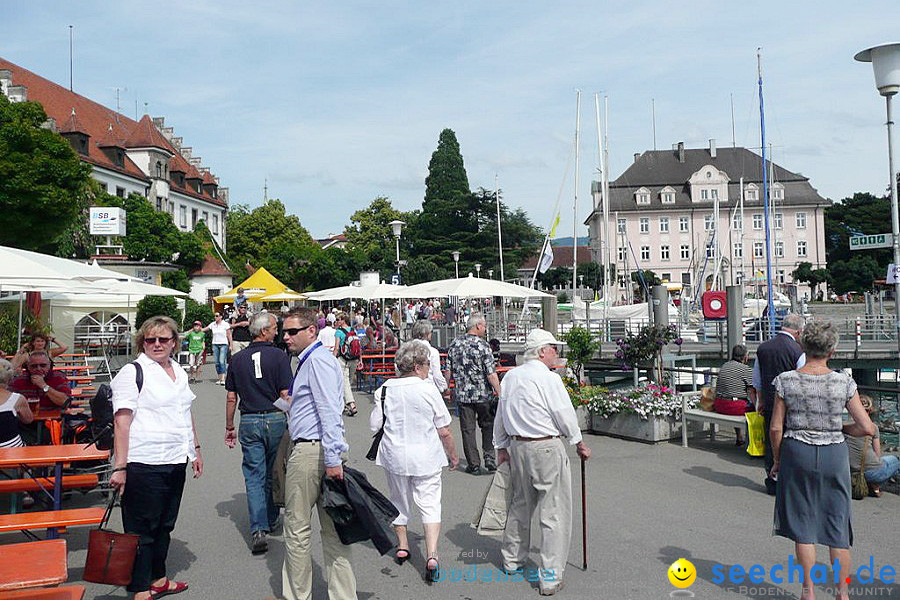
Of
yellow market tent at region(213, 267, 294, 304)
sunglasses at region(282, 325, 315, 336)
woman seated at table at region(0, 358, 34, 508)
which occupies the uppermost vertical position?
yellow market tent at region(213, 267, 294, 304)

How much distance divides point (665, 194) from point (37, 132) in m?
72.0

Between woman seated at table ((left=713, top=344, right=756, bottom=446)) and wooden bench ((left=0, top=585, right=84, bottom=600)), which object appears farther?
woman seated at table ((left=713, top=344, right=756, bottom=446))

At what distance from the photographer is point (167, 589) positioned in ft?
17.6

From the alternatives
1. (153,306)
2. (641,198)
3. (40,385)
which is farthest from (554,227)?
(641,198)

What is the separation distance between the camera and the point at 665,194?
3465 inches

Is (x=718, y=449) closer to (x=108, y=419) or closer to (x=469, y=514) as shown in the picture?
(x=469, y=514)

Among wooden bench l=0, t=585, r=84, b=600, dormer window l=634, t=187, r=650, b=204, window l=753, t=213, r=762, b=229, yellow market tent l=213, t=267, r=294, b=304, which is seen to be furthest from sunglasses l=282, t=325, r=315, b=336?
window l=753, t=213, r=762, b=229

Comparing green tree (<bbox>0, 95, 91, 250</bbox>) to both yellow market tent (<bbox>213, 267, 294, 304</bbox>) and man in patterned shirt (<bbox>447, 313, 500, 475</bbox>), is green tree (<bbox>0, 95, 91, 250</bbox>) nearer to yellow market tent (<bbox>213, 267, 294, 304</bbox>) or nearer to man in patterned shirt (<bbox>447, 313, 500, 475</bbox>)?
yellow market tent (<bbox>213, 267, 294, 304</bbox>)

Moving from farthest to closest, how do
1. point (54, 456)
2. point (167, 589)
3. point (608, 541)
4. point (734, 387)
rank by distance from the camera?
point (734, 387) → point (608, 541) → point (54, 456) → point (167, 589)

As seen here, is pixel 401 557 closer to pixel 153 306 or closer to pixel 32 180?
pixel 32 180

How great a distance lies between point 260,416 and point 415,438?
151cm

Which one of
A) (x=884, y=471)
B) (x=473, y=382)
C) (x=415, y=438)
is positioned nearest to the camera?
(x=415, y=438)

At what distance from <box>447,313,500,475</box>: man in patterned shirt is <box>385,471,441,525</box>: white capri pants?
10.0 feet

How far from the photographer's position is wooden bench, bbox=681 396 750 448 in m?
9.82
